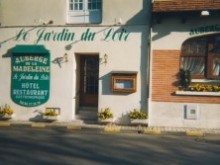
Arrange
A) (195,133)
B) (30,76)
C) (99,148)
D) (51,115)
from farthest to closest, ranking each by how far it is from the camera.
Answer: (30,76) < (51,115) < (195,133) < (99,148)

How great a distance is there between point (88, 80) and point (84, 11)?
9.52 ft

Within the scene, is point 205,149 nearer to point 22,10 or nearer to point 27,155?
point 27,155

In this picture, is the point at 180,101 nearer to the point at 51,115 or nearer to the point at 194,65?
the point at 194,65

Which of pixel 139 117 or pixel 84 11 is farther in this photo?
pixel 84 11

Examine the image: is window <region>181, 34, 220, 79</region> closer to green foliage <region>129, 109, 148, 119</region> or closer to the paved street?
green foliage <region>129, 109, 148, 119</region>

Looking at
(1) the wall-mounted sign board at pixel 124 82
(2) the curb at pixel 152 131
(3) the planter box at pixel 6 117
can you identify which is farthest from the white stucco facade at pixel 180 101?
(3) the planter box at pixel 6 117

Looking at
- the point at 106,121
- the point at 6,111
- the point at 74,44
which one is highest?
the point at 74,44

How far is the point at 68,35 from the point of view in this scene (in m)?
15.5

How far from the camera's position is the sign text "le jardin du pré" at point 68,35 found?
15023 millimetres

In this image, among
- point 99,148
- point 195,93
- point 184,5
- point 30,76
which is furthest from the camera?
point 30,76

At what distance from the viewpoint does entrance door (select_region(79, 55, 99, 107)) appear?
636 inches

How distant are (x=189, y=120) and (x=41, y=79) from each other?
6226mm

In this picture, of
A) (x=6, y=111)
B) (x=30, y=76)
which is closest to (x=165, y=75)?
(x=30, y=76)

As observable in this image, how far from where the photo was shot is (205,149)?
1095 centimetres
